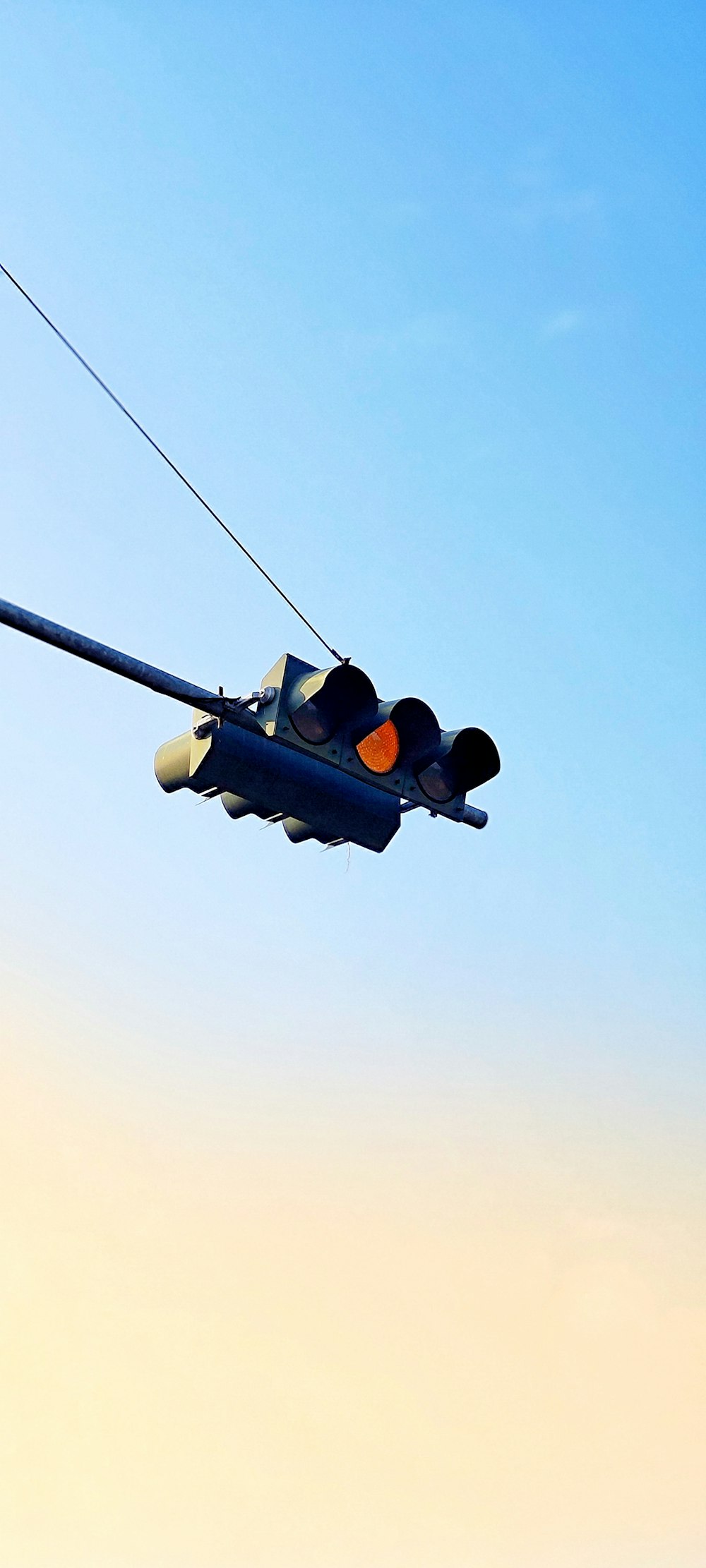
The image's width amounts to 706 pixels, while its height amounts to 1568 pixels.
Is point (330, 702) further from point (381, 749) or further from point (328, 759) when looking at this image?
point (381, 749)

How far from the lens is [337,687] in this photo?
23.2 ft

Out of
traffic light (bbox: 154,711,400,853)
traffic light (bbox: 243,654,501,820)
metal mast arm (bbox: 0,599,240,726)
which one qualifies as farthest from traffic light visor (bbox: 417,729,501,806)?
metal mast arm (bbox: 0,599,240,726)

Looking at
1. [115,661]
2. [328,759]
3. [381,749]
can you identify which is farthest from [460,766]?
[115,661]

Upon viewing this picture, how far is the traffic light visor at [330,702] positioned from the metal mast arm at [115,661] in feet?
0.93

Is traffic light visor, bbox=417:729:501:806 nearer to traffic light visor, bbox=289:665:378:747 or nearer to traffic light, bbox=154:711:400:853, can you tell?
traffic light, bbox=154:711:400:853

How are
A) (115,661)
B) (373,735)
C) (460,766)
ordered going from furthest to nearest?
(460,766) → (373,735) → (115,661)

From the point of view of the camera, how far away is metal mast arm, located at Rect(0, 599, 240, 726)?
637cm

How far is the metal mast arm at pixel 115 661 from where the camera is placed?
6.37 meters

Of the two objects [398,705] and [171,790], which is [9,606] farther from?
[398,705]

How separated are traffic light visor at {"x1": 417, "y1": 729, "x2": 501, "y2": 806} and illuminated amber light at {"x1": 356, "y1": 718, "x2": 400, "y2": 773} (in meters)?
0.28

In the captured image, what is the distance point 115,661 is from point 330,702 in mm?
1058

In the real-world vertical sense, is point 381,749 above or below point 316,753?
above

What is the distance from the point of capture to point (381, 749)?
725cm

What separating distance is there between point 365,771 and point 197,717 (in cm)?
87
